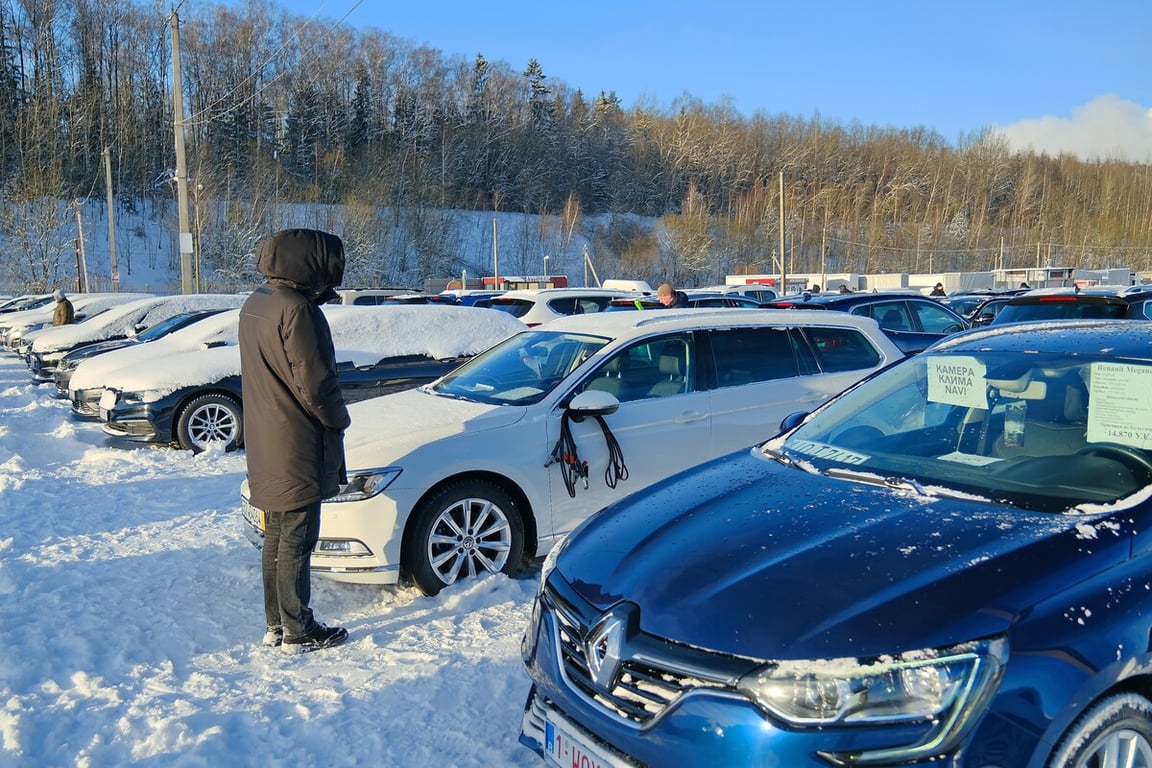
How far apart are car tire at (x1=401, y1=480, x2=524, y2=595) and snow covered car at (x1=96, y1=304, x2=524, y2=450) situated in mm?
4496

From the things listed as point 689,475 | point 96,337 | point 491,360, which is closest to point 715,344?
point 491,360

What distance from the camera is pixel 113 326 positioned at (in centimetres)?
1612

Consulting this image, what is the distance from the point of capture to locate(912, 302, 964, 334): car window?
11852 millimetres

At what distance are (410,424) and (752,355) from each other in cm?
251

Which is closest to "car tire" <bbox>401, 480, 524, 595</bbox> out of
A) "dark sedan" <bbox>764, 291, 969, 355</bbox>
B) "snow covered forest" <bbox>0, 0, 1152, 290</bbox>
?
"dark sedan" <bbox>764, 291, 969, 355</bbox>

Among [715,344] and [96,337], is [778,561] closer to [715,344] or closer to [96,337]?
[715,344]

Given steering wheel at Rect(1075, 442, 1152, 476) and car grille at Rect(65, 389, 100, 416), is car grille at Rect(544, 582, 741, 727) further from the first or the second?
car grille at Rect(65, 389, 100, 416)

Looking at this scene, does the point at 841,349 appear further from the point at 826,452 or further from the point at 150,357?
the point at 150,357

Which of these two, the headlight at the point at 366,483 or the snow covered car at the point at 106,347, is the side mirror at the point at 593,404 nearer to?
the headlight at the point at 366,483

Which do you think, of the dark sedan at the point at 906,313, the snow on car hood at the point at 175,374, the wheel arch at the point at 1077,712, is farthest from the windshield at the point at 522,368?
the dark sedan at the point at 906,313

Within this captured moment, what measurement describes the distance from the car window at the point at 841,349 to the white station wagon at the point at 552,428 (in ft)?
0.04

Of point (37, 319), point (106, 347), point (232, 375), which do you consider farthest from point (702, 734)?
point (37, 319)

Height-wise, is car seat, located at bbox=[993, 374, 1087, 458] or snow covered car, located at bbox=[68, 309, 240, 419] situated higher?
car seat, located at bbox=[993, 374, 1087, 458]

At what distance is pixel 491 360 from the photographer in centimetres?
618
